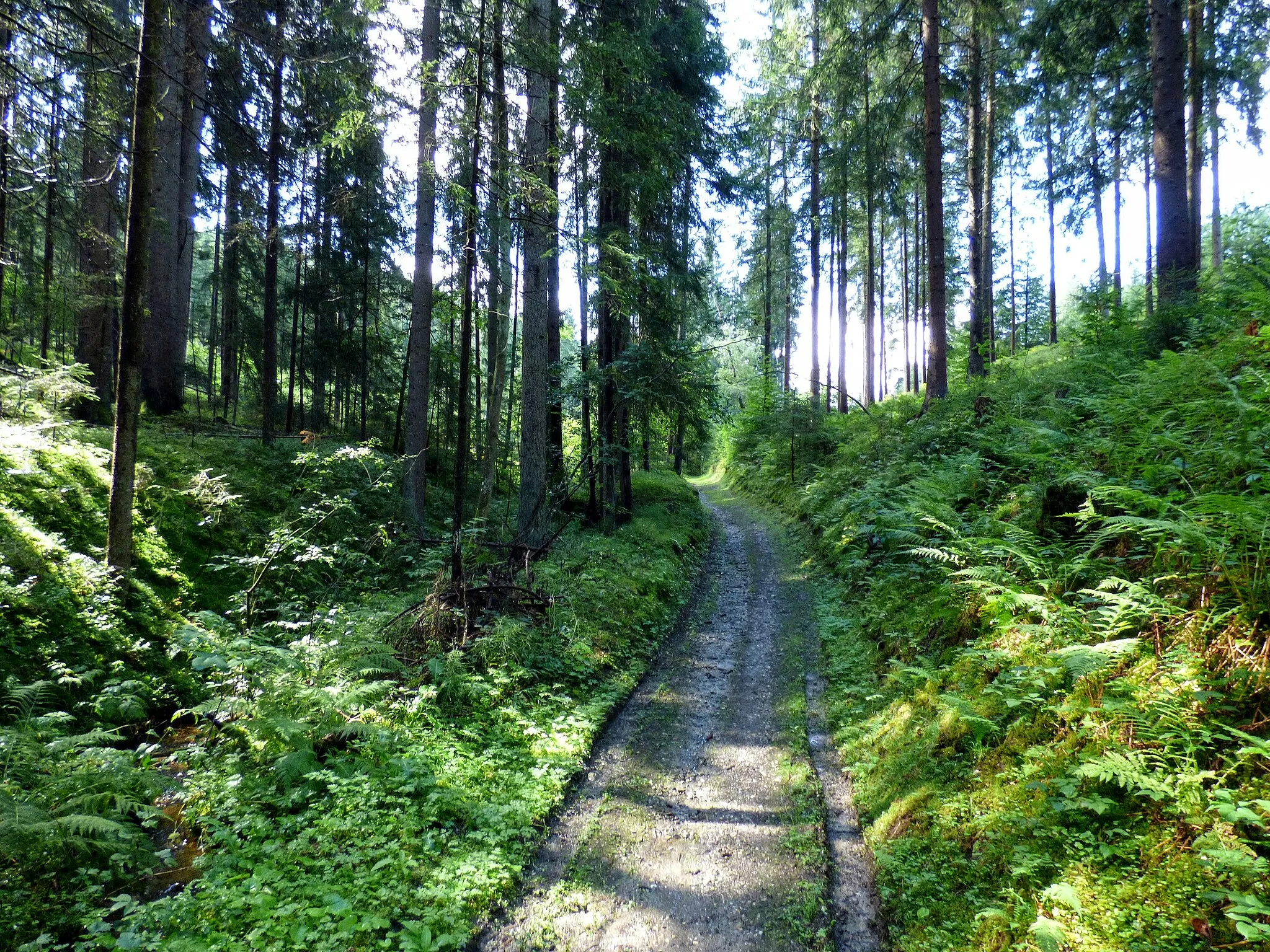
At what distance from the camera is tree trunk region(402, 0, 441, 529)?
11.7 m

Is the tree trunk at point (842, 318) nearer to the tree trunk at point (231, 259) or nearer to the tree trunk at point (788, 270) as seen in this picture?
the tree trunk at point (788, 270)

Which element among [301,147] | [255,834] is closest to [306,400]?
[301,147]

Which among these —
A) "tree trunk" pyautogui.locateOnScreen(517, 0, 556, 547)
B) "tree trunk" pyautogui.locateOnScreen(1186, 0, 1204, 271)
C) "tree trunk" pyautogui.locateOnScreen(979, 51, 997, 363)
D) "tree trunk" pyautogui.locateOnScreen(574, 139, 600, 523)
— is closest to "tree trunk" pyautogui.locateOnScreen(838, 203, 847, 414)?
"tree trunk" pyautogui.locateOnScreen(979, 51, 997, 363)

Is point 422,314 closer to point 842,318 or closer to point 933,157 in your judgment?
point 933,157

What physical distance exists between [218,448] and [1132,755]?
13.9 meters

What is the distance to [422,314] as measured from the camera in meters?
12.5

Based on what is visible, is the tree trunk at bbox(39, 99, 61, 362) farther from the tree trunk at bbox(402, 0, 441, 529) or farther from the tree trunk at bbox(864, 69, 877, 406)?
the tree trunk at bbox(864, 69, 877, 406)

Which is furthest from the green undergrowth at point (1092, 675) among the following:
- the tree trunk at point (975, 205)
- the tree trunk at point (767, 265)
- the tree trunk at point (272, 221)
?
the tree trunk at point (767, 265)

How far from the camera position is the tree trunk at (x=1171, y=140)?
9.27m

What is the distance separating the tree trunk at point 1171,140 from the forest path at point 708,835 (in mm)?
9066

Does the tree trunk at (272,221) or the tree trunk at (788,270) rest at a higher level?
the tree trunk at (788,270)

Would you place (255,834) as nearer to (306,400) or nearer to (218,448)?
(218,448)

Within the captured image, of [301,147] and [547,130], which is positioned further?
[301,147]

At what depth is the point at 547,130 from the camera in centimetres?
1140
